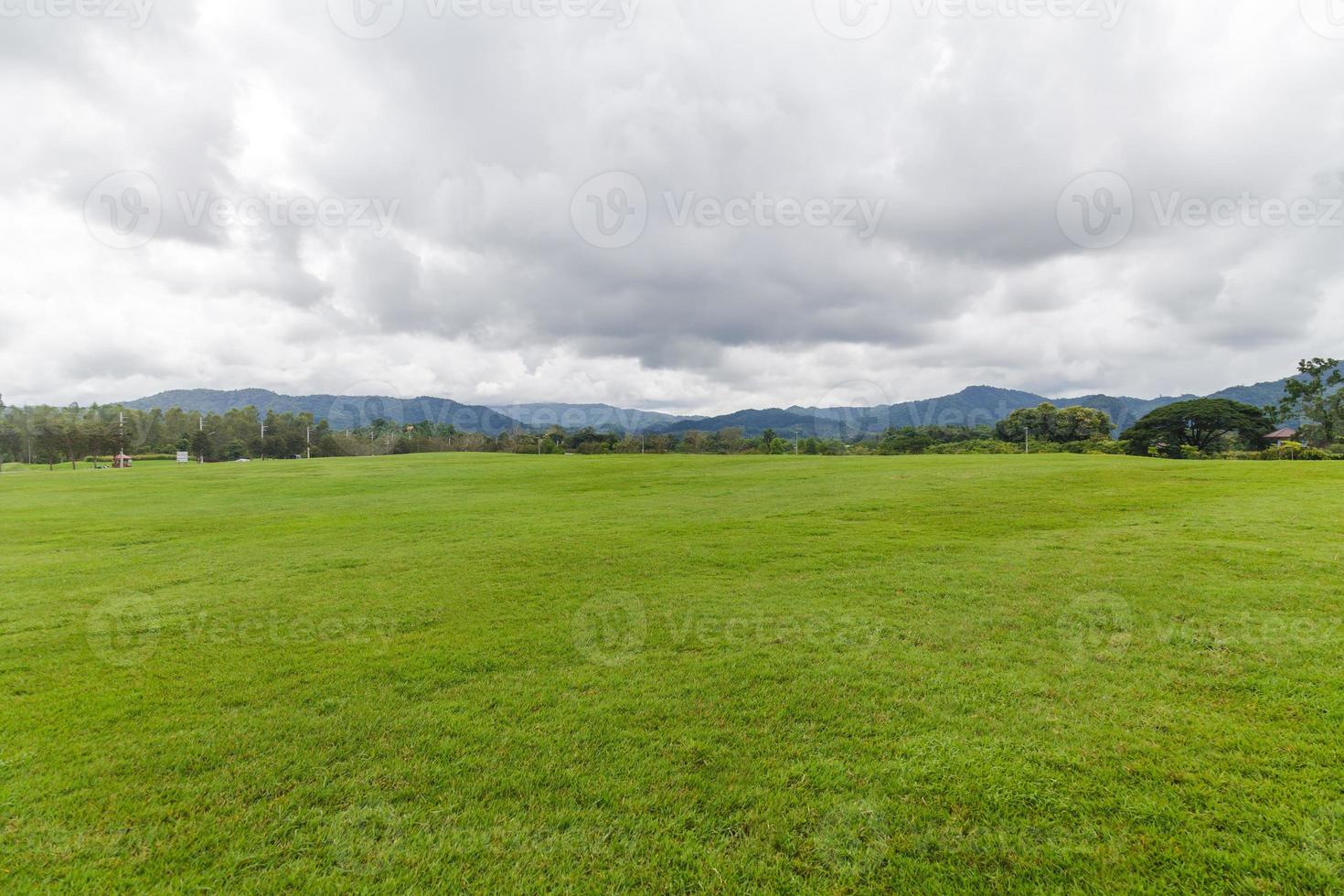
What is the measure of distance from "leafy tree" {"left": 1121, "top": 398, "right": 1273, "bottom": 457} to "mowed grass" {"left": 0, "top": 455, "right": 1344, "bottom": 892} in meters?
77.2

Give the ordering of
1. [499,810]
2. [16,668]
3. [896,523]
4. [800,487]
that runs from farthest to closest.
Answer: [800,487], [896,523], [16,668], [499,810]

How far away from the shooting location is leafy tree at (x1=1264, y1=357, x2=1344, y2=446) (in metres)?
62.1

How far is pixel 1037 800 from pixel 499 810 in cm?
380

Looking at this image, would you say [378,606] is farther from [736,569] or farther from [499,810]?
[736,569]

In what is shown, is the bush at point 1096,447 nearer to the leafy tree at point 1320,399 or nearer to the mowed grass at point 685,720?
the leafy tree at point 1320,399

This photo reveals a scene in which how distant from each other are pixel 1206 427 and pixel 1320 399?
A: 10387 mm

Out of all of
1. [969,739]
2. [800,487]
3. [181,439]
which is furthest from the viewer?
[181,439]

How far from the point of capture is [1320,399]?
6325 centimetres

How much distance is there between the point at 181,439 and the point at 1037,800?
122045 millimetres

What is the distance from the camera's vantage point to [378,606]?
8055mm

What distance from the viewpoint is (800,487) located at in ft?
74.1

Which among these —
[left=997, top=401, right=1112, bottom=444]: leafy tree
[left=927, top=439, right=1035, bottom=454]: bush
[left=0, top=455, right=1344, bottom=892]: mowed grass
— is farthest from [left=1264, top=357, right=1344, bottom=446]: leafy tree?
[left=0, top=455, right=1344, bottom=892]: mowed grass

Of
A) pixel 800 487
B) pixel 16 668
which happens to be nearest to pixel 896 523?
pixel 800 487

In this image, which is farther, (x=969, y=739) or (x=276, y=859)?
(x=969, y=739)
